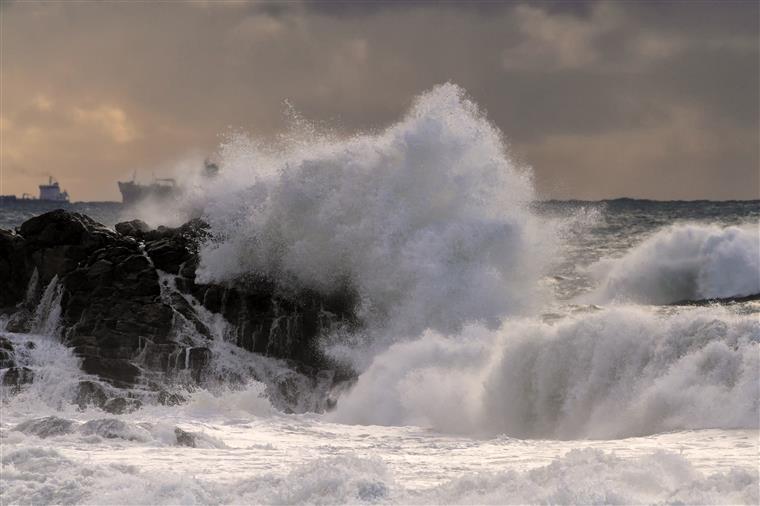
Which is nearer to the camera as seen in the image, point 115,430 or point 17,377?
point 115,430

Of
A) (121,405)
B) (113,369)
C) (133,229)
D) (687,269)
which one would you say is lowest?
(121,405)

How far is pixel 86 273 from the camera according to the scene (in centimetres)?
1783

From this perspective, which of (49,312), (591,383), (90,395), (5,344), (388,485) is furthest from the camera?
(49,312)

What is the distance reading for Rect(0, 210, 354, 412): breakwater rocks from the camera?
54.3 ft

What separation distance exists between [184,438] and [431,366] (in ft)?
15.5

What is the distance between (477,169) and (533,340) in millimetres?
6970

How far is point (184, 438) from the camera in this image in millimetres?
11523

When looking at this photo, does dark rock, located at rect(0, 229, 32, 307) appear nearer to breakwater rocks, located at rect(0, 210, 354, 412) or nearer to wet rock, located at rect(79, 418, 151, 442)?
breakwater rocks, located at rect(0, 210, 354, 412)

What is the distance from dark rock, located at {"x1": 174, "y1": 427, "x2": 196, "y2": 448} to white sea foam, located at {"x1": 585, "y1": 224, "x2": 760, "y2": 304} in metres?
14.3

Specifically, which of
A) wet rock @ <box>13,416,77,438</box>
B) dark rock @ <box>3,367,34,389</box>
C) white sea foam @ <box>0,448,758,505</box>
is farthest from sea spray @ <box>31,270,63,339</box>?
white sea foam @ <box>0,448,758,505</box>

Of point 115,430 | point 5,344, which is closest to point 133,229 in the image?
point 5,344

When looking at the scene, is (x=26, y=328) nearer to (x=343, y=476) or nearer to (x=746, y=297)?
(x=343, y=476)

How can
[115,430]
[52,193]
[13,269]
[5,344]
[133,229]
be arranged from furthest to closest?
1. [52,193]
2. [133,229]
3. [13,269]
4. [5,344]
5. [115,430]

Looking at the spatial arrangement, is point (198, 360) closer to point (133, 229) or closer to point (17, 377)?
point (17, 377)
